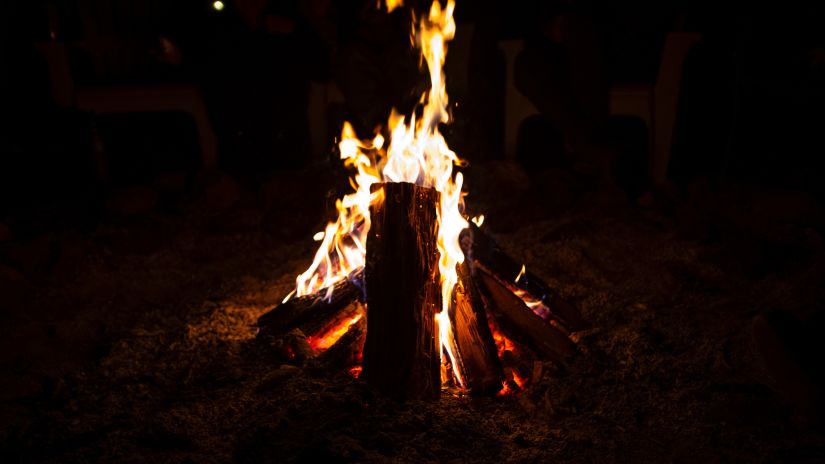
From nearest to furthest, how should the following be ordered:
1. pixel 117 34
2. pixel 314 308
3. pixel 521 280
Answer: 1. pixel 314 308
2. pixel 521 280
3. pixel 117 34

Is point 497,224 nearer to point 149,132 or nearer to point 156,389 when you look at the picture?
point 156,389

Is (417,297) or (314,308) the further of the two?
(314,308)

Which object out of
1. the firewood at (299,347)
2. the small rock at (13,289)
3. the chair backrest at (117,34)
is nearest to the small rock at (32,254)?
the small rock at (13,289)

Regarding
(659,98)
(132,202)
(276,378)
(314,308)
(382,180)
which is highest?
(659,98)

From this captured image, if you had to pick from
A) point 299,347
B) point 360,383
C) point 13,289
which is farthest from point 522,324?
point 13,289

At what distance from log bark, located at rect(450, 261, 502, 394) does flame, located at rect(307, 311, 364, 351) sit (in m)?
0.56

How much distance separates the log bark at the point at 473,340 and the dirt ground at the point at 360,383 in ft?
0.36

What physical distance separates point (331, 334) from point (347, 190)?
1.92 meters

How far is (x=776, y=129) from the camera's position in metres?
6.24

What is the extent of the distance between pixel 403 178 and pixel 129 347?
67.9 inches

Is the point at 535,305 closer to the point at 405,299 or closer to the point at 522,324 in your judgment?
the point at 522,324

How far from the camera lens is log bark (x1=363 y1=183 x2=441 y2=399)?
8.22 ft

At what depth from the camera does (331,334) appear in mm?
3129

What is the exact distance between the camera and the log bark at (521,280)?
3.16m
